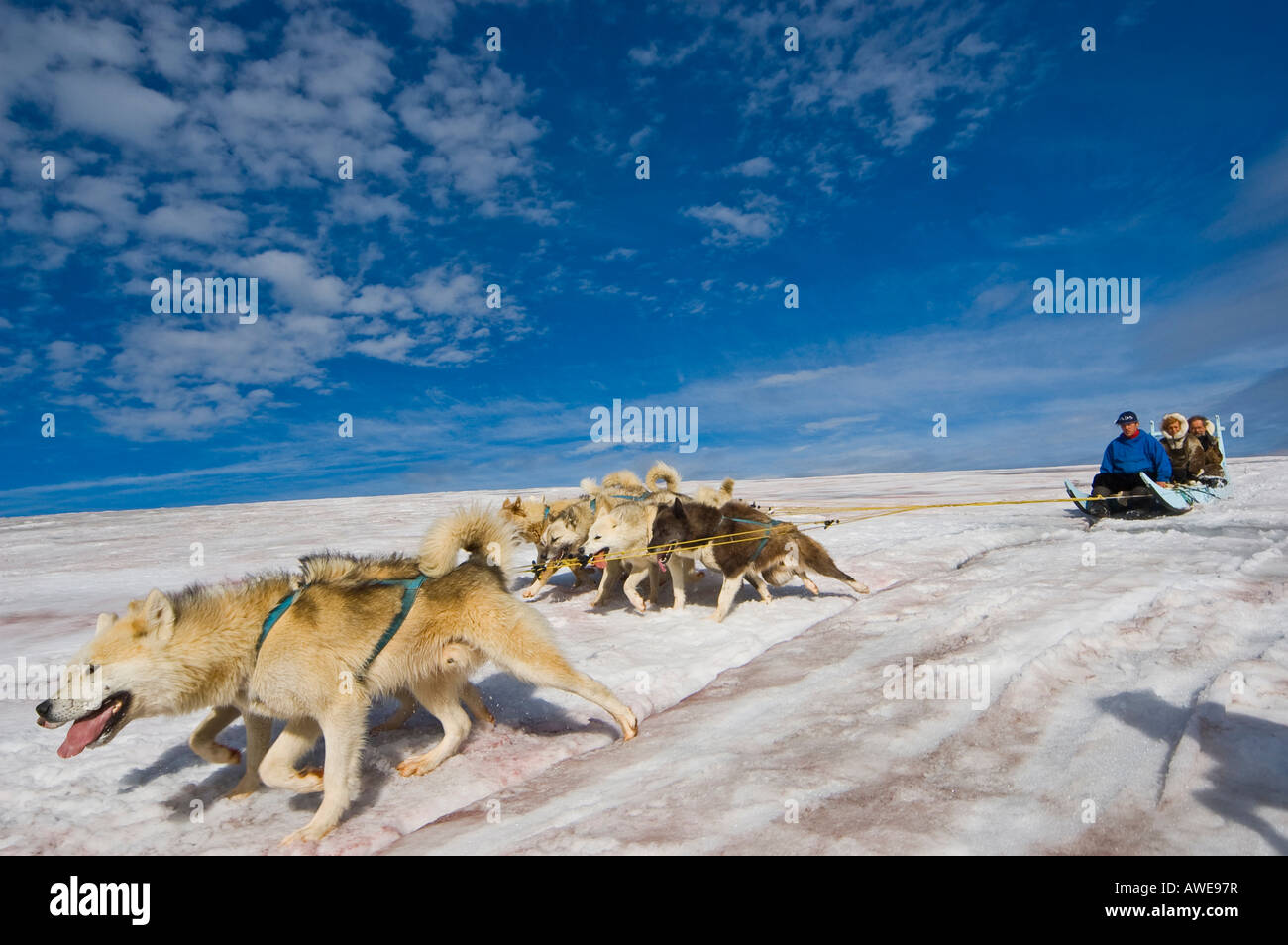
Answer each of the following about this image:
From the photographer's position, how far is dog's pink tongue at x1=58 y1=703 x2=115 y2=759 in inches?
116

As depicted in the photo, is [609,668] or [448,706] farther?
[609,668]

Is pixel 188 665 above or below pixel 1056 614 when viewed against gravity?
above

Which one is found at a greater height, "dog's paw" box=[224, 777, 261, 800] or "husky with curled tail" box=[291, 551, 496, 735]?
"husky with curled tail" box=[291, 551, 496, 735]

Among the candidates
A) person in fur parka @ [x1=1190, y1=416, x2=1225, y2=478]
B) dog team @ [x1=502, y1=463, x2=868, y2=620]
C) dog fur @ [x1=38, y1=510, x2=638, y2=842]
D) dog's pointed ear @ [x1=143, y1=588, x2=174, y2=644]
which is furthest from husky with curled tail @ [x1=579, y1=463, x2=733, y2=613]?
person in fur parka @ [x1=1190, y1=416, x2=1225, y2=478]

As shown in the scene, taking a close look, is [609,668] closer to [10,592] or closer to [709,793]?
[709,793]

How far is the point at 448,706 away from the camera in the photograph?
3885 mm

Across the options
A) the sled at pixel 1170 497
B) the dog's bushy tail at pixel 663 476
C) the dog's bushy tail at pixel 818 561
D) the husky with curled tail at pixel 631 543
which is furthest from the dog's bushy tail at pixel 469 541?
the sled at pixel 1170 497

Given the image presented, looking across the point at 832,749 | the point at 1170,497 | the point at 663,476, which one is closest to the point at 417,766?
the point at 832,749

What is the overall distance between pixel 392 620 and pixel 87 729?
142cm

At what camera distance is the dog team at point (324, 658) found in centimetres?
309

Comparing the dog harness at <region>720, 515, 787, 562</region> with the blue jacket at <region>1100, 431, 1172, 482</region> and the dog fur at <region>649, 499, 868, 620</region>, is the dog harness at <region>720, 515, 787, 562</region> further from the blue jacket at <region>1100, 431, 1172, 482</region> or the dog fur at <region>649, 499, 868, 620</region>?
the blue jacket at <region>1100, 431, 1172, 482</region>

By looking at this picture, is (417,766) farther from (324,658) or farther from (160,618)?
(160,618)
